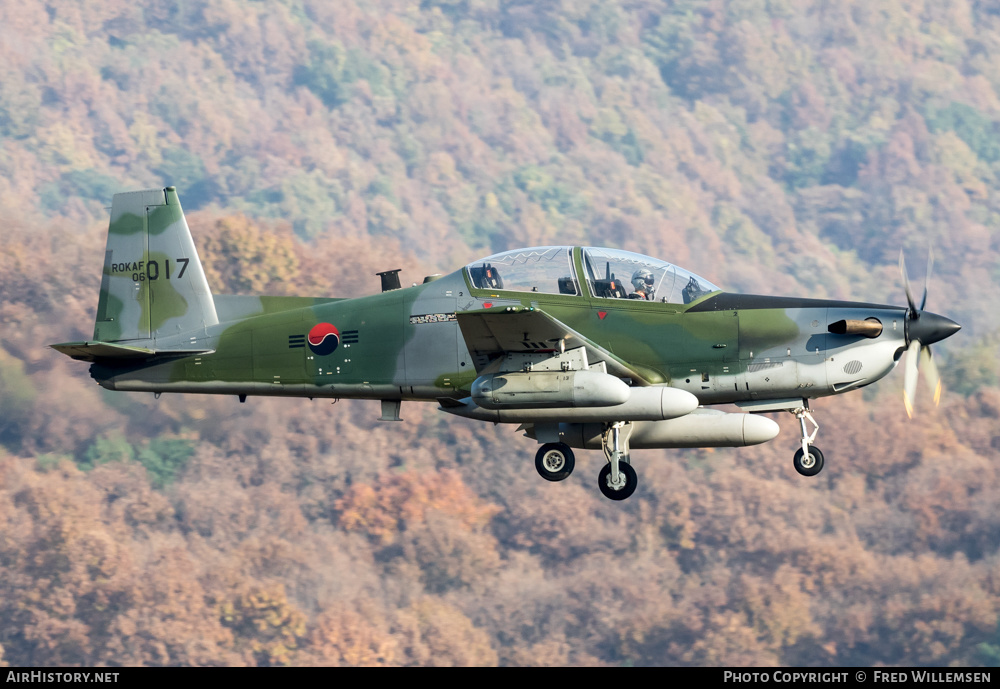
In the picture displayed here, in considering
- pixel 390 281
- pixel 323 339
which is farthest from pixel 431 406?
pixel 323 339

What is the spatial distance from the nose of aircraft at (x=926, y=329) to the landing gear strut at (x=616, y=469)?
416cm

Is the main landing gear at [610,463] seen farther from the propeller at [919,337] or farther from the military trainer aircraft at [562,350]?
the propeller at [919,337]

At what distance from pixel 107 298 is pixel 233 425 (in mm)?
36786

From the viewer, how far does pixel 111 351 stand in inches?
871

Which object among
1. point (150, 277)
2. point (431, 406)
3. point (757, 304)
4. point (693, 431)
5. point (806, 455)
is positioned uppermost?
point (431, 406)

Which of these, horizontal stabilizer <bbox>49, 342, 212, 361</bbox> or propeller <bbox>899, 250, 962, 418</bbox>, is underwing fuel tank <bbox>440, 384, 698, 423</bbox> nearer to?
propeller <bbox>899, 250, 962, 418</bbox>

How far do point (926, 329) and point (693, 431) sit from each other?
3.52 metres

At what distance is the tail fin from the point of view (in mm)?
22922

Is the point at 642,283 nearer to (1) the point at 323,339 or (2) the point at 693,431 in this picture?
(2) the point at 693,431

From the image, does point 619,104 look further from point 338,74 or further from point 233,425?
point 233,425

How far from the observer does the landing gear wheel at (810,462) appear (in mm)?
20219

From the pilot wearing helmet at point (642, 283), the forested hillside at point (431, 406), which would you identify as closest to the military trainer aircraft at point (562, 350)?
the pilot wearing helmet at point (642, 283)

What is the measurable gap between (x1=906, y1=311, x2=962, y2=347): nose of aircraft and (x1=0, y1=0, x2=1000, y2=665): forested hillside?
3227 cm

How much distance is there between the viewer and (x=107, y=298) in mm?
23234
